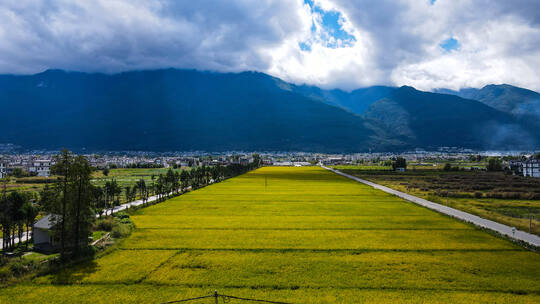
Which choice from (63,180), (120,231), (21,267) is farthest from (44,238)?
(21,267)

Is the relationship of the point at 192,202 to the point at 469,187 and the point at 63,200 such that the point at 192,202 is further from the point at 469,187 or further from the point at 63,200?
the point at 469,187


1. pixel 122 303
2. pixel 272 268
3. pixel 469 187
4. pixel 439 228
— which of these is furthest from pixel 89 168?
pixel 469 187

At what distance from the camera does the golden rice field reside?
14867 mm

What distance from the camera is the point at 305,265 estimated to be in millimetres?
18531

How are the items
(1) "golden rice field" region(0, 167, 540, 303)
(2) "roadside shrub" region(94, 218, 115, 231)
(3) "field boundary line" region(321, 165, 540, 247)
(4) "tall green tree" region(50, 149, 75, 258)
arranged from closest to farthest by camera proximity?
(1) "golden rice field" region(0, 167, 540, 303)
(4) "tall green tree" region(50, 149, 75, 258)
(3) "field boundary line" region(321, 165, 540, 247)
(2) "roadside shrub" region(94, 218, 115, 231)

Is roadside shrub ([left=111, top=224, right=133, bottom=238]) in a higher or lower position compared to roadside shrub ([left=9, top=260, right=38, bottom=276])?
higher

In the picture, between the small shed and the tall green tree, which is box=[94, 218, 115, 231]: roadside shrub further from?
the tall green tree

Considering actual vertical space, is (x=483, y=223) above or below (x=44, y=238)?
above

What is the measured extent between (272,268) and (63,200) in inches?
602

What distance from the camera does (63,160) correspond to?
68.3 feet

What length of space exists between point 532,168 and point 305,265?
105 meters

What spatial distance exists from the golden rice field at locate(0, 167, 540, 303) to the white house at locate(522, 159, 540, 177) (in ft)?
270

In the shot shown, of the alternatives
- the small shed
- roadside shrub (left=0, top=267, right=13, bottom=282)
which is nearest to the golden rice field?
roadside shrub (left=0, top=267, right=13, bottom=282)

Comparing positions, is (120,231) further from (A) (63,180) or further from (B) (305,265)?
(B) (305,265)
